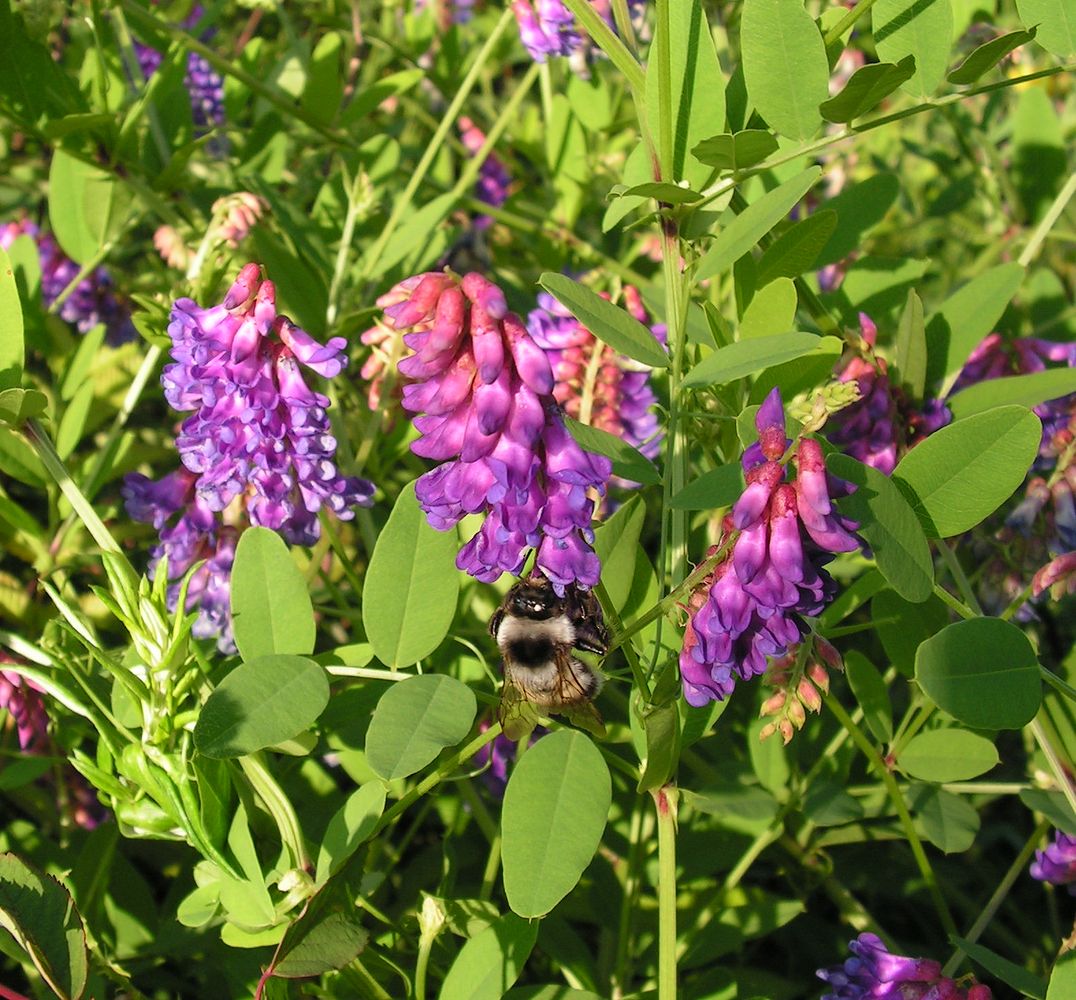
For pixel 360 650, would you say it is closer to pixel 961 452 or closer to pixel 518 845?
pixel 518 845

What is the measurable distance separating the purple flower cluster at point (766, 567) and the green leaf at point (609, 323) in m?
0.21

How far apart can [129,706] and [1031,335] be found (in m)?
1.91

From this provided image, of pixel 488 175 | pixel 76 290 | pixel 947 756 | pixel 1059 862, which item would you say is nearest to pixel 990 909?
pixel 1059 862

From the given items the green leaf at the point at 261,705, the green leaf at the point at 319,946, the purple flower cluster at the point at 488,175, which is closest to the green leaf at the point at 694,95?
the green leaf at the point at 261,705

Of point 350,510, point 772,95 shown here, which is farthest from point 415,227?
point 772,95

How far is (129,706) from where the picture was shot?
165cm

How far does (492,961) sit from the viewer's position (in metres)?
1.52

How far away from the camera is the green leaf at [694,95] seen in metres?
1.64

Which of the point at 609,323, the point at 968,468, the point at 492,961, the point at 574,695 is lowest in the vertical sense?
the point at 492,961

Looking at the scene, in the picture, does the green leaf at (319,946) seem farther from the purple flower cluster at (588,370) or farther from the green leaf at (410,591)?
the purple flower cluster at (588,370)

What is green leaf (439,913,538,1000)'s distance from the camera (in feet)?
4.90

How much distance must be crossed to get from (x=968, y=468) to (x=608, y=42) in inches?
25.9

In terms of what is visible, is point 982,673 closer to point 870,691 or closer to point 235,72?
point 870,691

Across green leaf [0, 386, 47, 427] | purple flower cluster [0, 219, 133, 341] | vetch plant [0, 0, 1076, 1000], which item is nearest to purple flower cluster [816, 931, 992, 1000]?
vetch plant [0, 0, 1076, 1000]
